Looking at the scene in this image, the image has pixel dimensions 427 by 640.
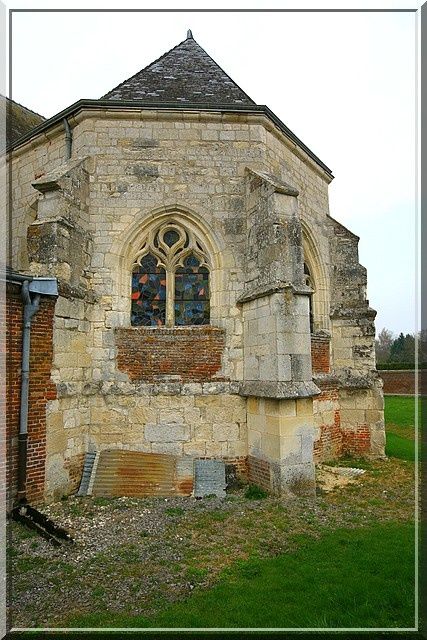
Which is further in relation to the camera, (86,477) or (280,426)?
(86,477)

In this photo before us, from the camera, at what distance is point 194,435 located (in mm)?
7523

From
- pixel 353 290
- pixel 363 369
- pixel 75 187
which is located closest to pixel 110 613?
pixel 75 187

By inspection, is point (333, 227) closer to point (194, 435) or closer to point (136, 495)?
point (194, 435)

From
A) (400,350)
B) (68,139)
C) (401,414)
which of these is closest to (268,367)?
(68,139)

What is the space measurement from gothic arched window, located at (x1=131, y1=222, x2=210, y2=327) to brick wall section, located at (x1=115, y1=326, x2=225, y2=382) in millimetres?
313

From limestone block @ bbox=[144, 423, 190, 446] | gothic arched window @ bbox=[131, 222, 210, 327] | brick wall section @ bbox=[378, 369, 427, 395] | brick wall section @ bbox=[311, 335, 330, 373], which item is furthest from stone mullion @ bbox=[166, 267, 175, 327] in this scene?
brick wall section @ bbox=[378, 369, 427, 395]

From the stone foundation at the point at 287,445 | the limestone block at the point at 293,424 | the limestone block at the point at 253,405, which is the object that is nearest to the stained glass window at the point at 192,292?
the limestone block at the point at 253,405

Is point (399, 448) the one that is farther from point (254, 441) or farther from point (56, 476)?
point (56, 476)

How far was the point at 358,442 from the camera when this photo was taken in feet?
31.8

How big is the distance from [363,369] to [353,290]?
1889 mm

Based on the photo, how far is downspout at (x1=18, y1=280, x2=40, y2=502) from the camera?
591cm

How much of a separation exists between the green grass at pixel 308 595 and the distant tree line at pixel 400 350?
218 cm

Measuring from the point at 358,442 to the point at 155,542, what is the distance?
19.7 feet

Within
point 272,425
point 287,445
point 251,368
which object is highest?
point 251,368
